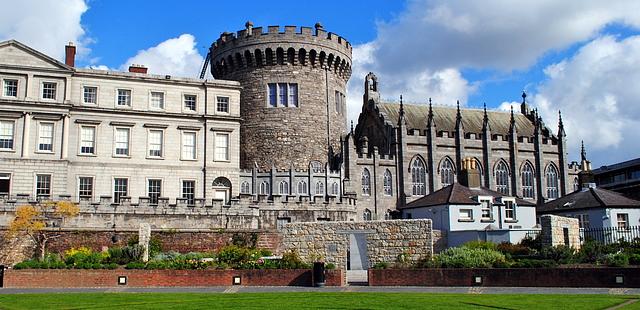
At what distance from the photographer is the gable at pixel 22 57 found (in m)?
44.8

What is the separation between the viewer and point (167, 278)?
28328 millimetres

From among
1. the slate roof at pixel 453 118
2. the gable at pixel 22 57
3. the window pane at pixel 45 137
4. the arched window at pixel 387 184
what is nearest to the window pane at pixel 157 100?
the gable at pixel 22 57

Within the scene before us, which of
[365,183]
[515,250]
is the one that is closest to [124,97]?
[365,183]

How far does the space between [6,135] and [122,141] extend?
6883mm

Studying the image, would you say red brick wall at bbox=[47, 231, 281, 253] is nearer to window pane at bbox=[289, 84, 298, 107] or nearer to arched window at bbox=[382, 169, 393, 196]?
window pane at bbox=[289, 84, 298, 107]

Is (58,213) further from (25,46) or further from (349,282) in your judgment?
(349,282)

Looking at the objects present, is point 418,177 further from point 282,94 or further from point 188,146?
point 188,146

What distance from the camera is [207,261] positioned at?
3050cm

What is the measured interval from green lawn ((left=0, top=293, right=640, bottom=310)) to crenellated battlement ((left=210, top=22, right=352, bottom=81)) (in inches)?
1335

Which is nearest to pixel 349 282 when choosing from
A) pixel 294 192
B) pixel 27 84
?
pixel 294 192

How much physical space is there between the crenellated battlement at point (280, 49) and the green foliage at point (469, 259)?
29.6 metres

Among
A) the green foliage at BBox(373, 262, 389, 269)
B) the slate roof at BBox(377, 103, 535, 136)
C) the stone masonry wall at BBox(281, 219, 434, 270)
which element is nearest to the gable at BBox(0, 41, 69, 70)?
the stone masonry wall at BBox(281, 219, 434, 270)

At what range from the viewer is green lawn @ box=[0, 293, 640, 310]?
19797 mm

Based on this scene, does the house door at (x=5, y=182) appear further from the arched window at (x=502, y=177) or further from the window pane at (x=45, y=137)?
the arched window at (x=502, y=177)
